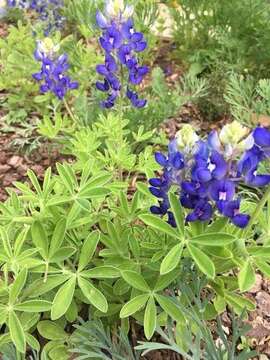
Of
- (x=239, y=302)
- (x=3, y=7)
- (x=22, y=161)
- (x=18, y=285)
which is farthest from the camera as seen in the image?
(x=3, y=7)

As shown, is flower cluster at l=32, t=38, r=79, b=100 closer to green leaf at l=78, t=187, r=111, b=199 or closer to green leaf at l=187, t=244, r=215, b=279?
green leaf at l=78, t=187, r=111, b=199

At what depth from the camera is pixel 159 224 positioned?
1.71 metres

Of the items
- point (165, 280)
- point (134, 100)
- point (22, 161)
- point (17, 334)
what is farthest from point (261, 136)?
point (22, 161)

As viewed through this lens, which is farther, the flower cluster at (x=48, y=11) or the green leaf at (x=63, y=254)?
the flower cluster at (x=48, y=11)

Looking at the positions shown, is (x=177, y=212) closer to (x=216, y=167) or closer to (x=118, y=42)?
(x=216, y=167)

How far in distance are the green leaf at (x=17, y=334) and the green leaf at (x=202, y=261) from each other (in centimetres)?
54

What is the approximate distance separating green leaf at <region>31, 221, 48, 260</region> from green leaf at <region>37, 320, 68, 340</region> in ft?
0.88

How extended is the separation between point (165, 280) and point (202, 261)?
18 cm

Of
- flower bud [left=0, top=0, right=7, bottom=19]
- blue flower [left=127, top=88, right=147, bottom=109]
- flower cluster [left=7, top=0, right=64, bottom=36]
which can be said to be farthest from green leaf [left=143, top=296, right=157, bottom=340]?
flower bud [left=0, top=0, right=7, bottom=19]

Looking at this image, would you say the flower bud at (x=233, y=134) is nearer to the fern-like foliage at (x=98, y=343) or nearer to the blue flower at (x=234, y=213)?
the blue flower at (x=234, y=213)

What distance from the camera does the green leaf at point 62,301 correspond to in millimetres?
1733

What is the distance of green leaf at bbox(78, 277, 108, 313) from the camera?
1.76m

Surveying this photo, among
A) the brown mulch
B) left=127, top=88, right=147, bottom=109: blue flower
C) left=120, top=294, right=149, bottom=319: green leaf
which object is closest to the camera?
left=120, top=294, right=149, bottom=319: green leaf

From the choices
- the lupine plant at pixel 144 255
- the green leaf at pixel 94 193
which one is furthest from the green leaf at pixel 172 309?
the green leaf at pixel 94 193
